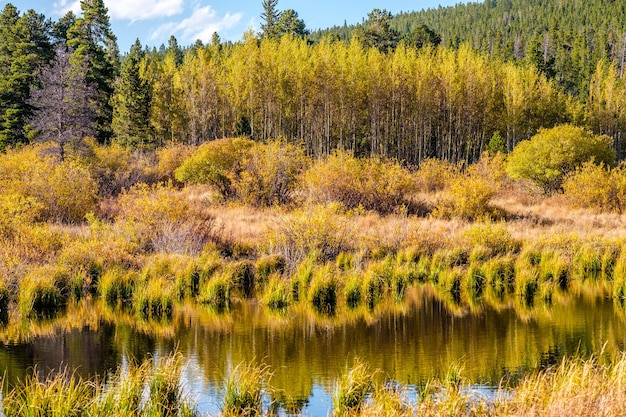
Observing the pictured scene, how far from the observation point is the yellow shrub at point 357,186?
28.2 meters

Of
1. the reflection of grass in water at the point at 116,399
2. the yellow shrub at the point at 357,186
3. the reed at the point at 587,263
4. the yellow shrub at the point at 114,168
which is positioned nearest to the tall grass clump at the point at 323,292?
the reflection of grass in water at the point at 116,399

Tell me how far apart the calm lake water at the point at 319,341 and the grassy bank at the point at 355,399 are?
0.55 m

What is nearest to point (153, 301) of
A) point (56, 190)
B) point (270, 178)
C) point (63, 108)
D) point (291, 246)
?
point (291, 246)

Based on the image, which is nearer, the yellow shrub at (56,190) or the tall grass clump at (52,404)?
the tall grass clump at (52,404)

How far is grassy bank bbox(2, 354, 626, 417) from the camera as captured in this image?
709 cm

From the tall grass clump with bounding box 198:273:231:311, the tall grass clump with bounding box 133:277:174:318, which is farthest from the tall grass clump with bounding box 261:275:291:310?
the tall grass clump with bounding box 133:277:174:318

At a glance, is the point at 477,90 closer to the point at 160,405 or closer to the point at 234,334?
the point at 234,334

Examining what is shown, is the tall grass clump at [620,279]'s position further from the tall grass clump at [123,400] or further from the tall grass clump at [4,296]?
the tall grass clump at [4,296]

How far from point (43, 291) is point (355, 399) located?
9.60 meters

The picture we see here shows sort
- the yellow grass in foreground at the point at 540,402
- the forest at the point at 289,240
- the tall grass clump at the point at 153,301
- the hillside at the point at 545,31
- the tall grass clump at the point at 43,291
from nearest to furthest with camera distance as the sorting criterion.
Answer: the yellow grass in foreground at the point at 540,402
the forest at the point at 289,240
the tall grass clump at the point at 43,291
the tall grass clump at the point at 153,301
the hillside at the point at 545,31

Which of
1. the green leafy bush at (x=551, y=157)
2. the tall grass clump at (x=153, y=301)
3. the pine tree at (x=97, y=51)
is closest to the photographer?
the tall grass clump at (x=153, y=301)

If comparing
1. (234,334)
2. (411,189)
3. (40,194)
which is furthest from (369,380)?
(411,189)

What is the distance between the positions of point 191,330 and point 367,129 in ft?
159

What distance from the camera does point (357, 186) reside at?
28.2 metres
